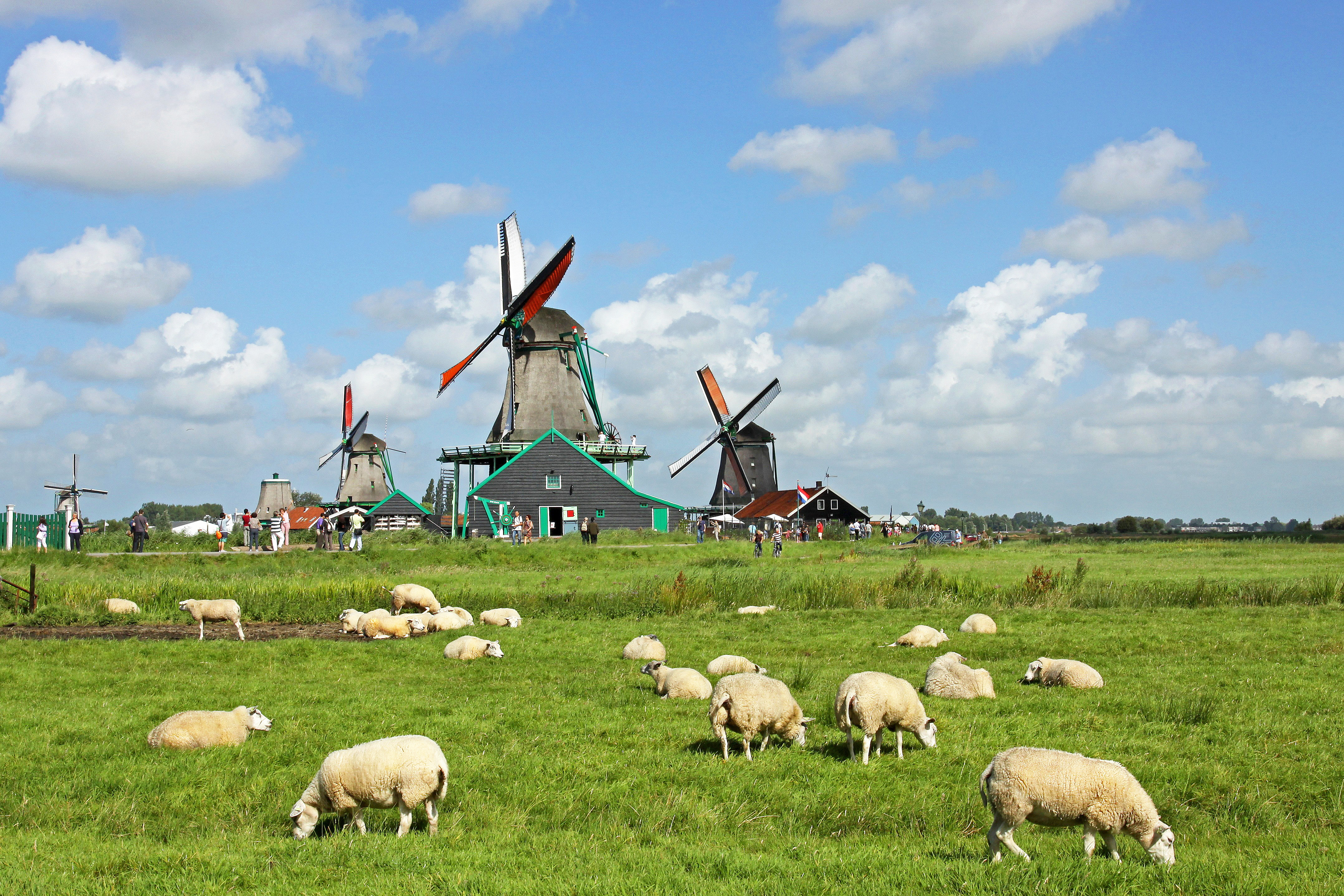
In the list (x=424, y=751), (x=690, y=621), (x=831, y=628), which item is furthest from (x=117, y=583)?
(x=424, y=751)

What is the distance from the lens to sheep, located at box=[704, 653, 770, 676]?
49.2ft

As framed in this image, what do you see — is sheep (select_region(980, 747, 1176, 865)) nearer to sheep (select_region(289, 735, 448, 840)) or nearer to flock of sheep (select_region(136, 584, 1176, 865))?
flock of sheep (select_region(136, 584, 1176, 865))

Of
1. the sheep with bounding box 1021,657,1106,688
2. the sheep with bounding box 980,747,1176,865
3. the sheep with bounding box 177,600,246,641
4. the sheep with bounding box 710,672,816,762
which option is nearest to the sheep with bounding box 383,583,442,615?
the sheep with bounding box 177,600,246,641

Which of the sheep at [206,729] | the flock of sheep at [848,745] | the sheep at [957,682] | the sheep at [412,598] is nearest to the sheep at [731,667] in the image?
the flock of sheep at [848,745]

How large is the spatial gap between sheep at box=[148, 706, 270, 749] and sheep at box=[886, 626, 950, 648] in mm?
10856

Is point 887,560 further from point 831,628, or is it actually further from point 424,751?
point 424,751

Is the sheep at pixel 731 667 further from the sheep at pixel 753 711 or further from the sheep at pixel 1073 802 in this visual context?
the sheep at pixel 1073 802

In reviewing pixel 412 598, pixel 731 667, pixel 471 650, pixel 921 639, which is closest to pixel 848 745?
pixel 731 667

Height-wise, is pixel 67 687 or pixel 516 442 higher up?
pixel 516 442

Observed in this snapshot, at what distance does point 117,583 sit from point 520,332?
43204 millimetres

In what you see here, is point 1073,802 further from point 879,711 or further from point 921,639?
point 921,639

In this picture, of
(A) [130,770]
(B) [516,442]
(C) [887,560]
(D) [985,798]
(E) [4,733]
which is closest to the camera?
(D) [985,798]

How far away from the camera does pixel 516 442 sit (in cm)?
6462

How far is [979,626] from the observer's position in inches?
793
